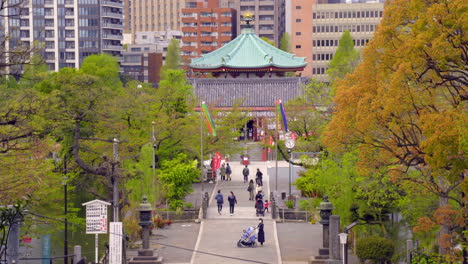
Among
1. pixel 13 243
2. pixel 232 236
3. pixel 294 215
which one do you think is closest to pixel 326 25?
pixel 294 215

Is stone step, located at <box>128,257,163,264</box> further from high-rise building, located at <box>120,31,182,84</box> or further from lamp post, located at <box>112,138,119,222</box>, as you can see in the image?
high-rise building, located at <box>120,31,182,84</box>

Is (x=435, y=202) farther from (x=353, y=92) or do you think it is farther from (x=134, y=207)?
(x=134, y=207)

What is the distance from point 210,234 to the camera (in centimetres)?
4628

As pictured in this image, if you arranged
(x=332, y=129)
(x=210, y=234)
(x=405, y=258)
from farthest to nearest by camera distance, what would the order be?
1. (x=210, y=234)
2. (x=405, y=258)
3. (x=332, y=129)

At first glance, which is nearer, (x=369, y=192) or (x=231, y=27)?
(x=369, y=192)

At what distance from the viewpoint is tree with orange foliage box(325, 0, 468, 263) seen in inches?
1106

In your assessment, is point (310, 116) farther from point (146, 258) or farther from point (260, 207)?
point (146, 258)

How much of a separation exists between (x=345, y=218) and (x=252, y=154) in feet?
131

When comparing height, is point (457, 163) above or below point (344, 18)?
below

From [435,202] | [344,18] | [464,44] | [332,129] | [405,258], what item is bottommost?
[405,258]

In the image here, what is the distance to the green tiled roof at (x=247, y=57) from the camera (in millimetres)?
97688

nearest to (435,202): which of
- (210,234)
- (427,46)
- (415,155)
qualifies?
(415,155)

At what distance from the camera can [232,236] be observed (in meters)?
45.6

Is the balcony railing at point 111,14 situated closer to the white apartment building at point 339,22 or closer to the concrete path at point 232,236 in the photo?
the white apartment building at point 339,22
